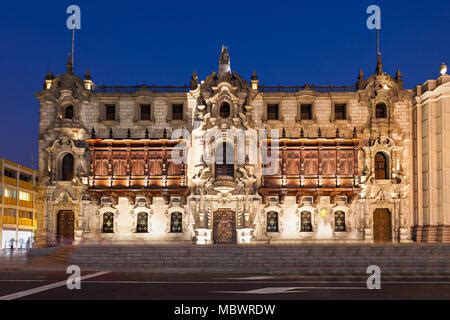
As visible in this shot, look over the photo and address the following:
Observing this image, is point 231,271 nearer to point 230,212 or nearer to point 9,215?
point 230,212

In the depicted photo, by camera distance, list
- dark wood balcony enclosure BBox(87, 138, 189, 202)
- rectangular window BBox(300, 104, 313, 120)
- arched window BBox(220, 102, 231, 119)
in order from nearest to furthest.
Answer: dark wood balcony enclosure BBox(87, 138, 189, 202) < arched window BBox(220, 102, 231, 119) < rectangular window BBox(300, 104, 313, 120)

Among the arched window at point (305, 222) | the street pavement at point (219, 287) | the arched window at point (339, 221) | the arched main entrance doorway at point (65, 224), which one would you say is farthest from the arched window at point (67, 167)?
the arched window at point (339, 221)

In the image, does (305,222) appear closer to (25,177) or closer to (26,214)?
(26,214)

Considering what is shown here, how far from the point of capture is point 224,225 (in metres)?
47.4

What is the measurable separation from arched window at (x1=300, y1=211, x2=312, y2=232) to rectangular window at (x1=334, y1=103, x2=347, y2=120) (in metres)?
8.82

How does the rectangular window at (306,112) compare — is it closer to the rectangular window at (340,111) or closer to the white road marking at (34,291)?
the rectangular window at (340,111)

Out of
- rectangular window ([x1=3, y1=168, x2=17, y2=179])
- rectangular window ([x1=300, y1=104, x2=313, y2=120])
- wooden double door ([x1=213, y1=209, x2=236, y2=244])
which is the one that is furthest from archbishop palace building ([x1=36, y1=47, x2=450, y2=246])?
rectangular window ([x1=3, y1=168, x2=17, y2=179])

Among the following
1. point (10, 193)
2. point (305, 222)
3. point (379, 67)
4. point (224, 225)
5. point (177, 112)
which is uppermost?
point (379, 67)

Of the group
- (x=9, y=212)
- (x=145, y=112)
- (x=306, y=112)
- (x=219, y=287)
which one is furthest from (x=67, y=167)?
(x=9, y=212)

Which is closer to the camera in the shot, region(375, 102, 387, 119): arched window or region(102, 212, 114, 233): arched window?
region(102, 212, 114, 233): arched window

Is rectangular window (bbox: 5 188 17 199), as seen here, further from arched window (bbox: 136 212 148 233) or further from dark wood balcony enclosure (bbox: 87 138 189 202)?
arched window (bbox: 136 212 148 233)

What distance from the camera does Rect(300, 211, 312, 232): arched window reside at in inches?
1881

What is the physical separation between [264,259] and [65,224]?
21658 millimetres
